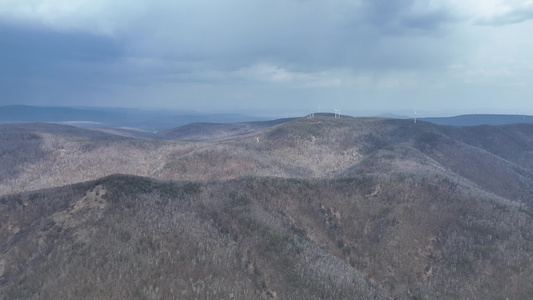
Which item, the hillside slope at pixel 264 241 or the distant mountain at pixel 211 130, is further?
the distant mountain at pixel 211 130

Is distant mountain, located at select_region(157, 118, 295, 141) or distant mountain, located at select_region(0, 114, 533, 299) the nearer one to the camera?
distant mountain, located at select_region(0, 114, 533, 299)

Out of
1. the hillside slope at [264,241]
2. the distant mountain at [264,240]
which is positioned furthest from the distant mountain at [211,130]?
the hillside slope at [264,241]

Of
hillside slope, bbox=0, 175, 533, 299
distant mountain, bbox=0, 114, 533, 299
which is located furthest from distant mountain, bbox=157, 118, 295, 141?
hillside slope, bbox=0, 175, 533, 299

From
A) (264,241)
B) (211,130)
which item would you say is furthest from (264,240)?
(211,130)

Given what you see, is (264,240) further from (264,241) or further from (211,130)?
(211,130)

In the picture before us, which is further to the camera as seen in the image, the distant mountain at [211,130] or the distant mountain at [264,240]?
the distant mountain at [211,130]

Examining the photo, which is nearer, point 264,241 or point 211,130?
point 264,241

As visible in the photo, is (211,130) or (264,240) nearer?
(264,240)

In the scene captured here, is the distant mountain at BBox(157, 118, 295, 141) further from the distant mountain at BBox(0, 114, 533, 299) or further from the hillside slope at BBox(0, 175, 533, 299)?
the hillside slope at BBox(0, 175, 533, 299)

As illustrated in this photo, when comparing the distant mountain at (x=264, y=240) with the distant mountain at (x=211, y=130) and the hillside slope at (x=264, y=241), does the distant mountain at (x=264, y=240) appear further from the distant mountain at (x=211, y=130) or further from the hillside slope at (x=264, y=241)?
the distant mountain at (x=211, y=130)

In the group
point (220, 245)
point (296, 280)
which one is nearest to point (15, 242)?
point (220, 245)

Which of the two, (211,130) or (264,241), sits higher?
(211,130)
